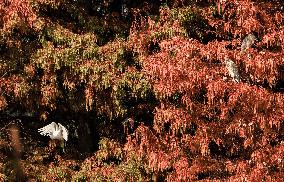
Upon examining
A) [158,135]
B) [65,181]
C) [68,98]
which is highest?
[68,98]

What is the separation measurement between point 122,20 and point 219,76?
74.1 inches

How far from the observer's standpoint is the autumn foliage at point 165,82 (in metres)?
4.51

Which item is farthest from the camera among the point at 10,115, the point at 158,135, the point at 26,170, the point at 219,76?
the point at 10,115

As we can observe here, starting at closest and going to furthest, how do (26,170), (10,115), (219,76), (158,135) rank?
(219,76), (26,170), (158,135), (10,115)

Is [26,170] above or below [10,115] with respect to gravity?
below

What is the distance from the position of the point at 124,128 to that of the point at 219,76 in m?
1.48

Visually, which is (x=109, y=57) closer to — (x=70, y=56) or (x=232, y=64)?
(x=70, y=56)

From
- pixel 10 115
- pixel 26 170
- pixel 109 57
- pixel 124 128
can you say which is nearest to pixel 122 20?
pixel 109 57

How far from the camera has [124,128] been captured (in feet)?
17.6

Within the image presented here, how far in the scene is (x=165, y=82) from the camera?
4.50 m

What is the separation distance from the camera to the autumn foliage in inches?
178

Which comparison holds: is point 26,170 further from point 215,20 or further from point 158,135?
point 215,20

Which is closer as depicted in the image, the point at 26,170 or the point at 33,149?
the point at 26,170

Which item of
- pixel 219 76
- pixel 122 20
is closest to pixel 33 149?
pixel 122 20
